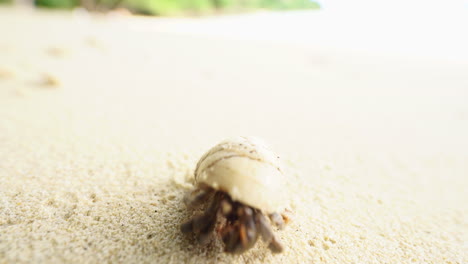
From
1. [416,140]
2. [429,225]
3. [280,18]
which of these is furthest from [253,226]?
[280,18]

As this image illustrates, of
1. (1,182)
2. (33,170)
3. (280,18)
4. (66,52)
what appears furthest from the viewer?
(280,18)

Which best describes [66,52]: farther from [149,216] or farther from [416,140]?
[416,140]

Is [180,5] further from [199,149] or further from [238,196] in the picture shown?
[238,196]

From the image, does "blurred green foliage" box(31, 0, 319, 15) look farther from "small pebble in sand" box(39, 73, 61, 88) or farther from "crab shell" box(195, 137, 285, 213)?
"crab shell" box(195, 137, 285, 213)

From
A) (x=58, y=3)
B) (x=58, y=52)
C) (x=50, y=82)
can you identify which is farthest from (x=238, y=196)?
(x=58, y=3)

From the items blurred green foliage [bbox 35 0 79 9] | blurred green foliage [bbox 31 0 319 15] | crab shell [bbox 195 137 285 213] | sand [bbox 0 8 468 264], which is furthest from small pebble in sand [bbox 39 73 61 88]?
blurred green foliage [bbox 35 0 79 9]

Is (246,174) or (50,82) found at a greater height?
(246,174)

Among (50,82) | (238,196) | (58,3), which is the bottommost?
(50,82)
